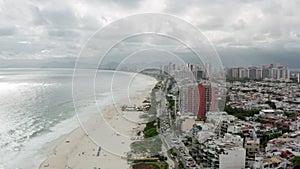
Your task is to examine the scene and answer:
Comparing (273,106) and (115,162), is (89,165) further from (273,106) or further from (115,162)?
(273,106)

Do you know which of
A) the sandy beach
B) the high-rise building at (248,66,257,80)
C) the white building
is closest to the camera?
the white building

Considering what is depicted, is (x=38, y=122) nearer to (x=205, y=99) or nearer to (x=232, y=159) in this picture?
(x=205, y=99)

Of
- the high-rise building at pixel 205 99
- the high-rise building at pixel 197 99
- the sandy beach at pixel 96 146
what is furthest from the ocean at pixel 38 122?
the high-rise building at pixel 205 99

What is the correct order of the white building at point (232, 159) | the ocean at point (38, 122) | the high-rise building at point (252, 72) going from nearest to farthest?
1. the white building at point (232, 159)
2. the ocean at point (38, 122)
3. the high-rise building at point (252, 72)

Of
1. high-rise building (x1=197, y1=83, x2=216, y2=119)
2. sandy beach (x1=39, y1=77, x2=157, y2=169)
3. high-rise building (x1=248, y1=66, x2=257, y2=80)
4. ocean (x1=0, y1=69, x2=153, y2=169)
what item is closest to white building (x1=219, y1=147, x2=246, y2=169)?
high-rise building (x1=197, y1=83, x2=216, y2=119)

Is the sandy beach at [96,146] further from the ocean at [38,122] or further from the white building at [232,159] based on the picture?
the white building at [232,159]

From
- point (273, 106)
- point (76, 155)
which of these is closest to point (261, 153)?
point (76, 155)

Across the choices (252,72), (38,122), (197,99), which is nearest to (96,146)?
(197,99)

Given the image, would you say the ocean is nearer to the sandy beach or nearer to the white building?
the sandy beach
